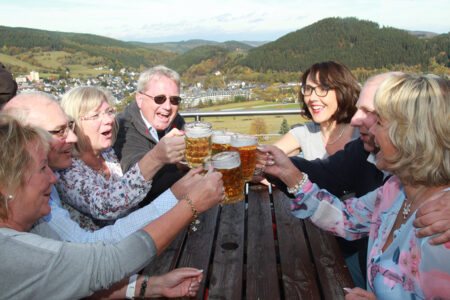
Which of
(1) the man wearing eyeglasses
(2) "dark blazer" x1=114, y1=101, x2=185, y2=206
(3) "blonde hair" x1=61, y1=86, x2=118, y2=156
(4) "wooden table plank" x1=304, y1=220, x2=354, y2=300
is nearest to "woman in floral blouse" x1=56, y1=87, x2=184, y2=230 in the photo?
(3) "blonde hair" x1=61, y1=86, x2=118, y2=156

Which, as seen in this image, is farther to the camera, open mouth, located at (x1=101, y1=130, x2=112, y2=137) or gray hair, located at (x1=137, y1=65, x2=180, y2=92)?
gray hair, located at (x1=137, y1=65, x2=180, y2=92)

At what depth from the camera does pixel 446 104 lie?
1.19 m

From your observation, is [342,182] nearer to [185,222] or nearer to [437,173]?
[437,173]

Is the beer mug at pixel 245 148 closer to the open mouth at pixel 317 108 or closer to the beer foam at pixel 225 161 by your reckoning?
the beer foam at pixel 225 161

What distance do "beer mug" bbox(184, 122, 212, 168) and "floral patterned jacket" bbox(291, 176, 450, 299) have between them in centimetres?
57

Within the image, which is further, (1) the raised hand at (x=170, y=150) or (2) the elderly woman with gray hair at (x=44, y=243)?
(1) the raised hand at (x=170, y=150)

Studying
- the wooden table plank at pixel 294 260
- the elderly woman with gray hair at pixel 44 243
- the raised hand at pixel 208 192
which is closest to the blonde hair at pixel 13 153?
the elderly woman with gray hair at pixel 44 243

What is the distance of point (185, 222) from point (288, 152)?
2.05m

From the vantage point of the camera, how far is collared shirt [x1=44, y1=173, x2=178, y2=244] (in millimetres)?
1559

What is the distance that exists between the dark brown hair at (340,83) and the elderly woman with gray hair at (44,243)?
189 cm

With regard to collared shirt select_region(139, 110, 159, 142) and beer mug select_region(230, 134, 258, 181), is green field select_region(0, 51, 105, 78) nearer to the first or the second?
collared shirt select_region(139, 110, 159, 142)

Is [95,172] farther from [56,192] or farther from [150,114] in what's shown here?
[150,114]

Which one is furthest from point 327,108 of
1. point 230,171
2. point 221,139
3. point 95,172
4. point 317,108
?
point 95,172

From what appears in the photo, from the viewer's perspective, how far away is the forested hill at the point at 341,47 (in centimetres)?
2048
